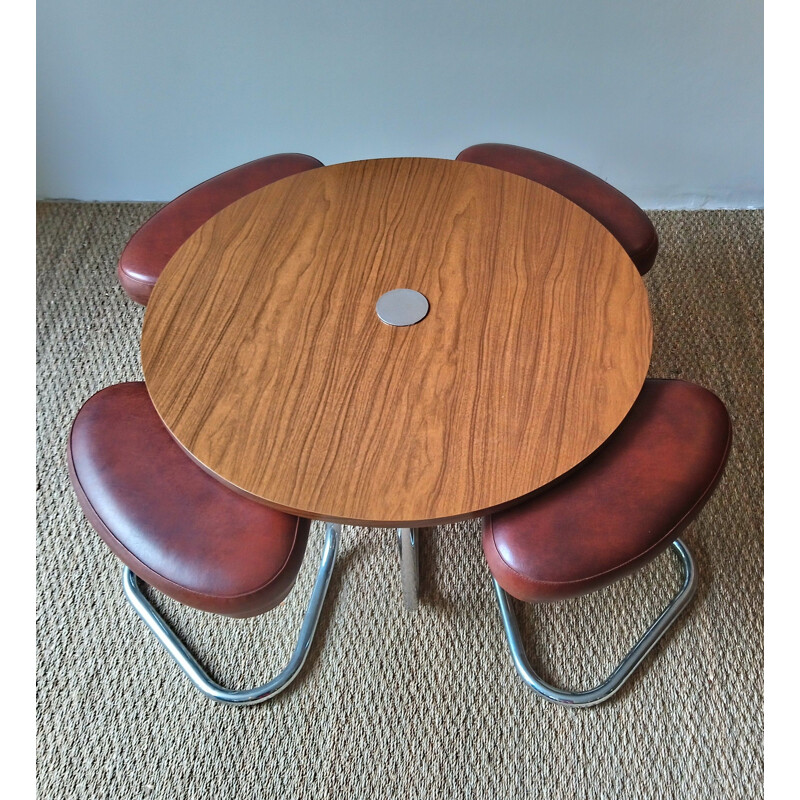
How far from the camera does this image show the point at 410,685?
3.85ft

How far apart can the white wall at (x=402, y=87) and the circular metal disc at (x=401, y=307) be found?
77cm

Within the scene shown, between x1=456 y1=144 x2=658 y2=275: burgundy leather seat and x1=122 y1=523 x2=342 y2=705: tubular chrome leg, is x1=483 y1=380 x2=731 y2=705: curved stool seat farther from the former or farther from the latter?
x1=122 y1=523 x2=342 y2=705: tubular chrome leg

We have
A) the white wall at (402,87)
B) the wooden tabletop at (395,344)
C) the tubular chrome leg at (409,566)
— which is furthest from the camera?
the white wall at (402,87)

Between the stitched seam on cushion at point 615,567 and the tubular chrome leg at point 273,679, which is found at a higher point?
the stitched seam on cushion at point 615,567

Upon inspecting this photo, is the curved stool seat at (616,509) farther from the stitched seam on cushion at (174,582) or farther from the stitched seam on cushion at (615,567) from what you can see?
the stitched seam on cushion at (174,582)

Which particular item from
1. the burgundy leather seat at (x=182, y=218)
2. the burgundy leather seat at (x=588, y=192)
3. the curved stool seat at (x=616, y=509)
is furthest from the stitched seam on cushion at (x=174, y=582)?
the burgundy leather seat at (x=588, y=192)

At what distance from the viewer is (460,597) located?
1.25 metres

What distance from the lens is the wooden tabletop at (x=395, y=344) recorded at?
2.70 ft

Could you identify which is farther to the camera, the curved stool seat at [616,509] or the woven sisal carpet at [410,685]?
the woven sisal carpet at [410,685]

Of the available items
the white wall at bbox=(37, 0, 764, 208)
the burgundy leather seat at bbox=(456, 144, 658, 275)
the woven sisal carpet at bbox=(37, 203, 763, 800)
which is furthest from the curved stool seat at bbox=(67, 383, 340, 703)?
the white wall at bbox=(37, 0, 764, 208)

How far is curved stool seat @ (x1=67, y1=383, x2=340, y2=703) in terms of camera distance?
0.84m
